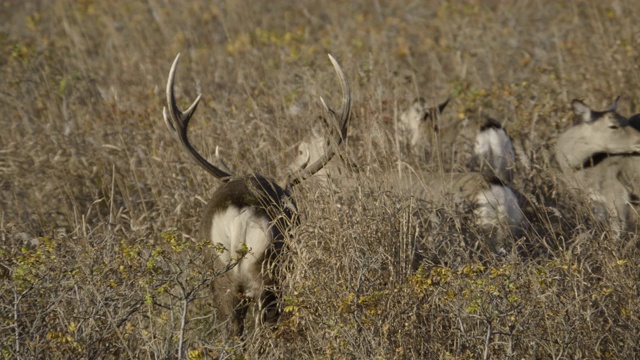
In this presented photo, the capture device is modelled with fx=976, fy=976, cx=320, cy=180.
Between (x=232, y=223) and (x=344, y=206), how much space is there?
64cm

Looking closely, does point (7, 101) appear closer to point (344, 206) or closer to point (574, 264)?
point (344, 206)

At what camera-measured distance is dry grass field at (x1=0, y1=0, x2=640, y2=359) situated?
472cm

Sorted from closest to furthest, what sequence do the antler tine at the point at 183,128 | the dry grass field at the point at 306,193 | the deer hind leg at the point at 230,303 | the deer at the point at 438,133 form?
the dry grass field at the point at 306,193
the deer hind leg at the point at 230,303
the antler tine at the point at 183,128
the deer at the point at 438,133

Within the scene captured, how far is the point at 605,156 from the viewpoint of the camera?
758cm

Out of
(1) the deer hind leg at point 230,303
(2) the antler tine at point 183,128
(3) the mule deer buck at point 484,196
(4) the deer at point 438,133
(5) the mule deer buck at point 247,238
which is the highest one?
(2) the antler tine at point 183,128

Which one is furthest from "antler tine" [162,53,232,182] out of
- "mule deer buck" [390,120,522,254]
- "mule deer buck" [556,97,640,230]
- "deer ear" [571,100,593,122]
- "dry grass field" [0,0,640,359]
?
"deer ear" [571,100,593,122]

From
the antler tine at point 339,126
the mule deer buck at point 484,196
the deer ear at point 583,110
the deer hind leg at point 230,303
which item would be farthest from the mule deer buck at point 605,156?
the deer hind leg at point 230,303

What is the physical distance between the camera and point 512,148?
26.7ft

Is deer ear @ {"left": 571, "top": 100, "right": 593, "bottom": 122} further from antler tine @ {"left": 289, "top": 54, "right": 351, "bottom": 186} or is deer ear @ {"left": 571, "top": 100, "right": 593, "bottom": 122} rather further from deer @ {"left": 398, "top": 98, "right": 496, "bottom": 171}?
antler tine @ {"left": 289, "top": 54, "right": 351, "bottom": 186}

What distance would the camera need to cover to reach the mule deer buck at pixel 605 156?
7176 millimetres

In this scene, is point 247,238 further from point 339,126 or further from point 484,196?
point 484,196

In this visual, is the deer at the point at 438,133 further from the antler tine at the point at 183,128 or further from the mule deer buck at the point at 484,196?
the antler tine at the point at 183,128

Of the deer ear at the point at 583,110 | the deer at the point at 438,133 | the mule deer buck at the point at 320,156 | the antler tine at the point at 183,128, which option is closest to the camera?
the mule deer buck at the point at 320,156

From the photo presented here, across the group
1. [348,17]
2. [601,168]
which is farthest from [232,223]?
[348,17]
